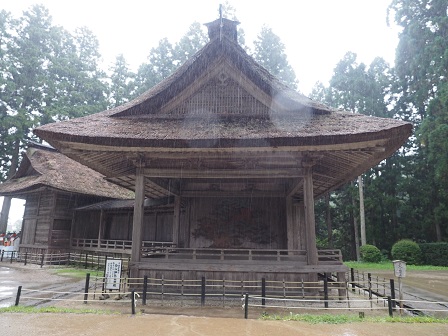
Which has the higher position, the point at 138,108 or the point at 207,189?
the point at 138,108

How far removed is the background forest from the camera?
2592 cm

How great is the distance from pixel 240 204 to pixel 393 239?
22539 millimetres

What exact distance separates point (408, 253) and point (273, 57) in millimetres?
26346

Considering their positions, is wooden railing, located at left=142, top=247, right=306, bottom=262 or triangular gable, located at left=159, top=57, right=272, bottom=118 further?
triangular gable, located at left=159, top=57, right=272, bottom=118

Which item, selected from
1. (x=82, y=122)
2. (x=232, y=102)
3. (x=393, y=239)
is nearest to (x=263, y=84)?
(x=232, y=102)

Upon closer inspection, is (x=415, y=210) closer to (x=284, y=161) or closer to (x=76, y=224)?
(x=284, y=161)

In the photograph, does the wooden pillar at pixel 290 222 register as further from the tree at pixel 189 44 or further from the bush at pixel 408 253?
the tree at pixel 189 44

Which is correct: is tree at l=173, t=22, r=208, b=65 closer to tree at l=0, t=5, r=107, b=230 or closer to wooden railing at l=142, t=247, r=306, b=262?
tree at l=0, t=5, r=107, b=230

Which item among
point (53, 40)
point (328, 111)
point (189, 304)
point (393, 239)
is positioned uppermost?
point (53, 40)

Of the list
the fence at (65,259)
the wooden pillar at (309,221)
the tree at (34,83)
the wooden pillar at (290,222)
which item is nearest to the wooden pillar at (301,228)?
the wooden pillar at (290,222)

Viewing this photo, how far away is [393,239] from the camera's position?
29109 mm

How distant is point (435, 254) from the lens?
24719mm

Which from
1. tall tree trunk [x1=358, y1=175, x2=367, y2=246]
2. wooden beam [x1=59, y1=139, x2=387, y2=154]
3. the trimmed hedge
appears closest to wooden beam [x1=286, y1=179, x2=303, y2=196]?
wooden beam [x1=59, y1=139, x2=387, y2=154]

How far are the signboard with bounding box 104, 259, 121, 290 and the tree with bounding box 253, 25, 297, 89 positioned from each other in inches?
1267
